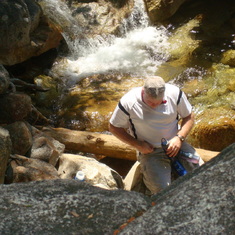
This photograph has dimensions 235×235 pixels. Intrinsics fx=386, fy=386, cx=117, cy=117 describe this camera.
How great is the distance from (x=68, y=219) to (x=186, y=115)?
118 inches

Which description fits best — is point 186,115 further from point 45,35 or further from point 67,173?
point 45,35

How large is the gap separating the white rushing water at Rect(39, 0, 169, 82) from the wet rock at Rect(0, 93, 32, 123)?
3.37 metres

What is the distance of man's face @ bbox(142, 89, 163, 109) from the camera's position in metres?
3.97

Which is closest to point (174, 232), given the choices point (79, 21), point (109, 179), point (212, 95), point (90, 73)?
point (109, 179)

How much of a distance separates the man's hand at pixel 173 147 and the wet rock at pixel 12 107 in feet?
8.15

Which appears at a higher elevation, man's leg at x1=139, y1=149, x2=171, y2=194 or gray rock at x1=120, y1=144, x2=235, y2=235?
gray rock at x1=120, y1=144, x2=235, y2=235

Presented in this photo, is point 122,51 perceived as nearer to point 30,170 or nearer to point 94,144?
point 94,144

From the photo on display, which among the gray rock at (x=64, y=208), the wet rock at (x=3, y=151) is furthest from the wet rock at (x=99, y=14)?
the gray rock at (x=64, y=208)

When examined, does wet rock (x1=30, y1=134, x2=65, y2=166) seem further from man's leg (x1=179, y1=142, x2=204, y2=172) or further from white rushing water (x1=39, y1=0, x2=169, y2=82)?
white rushing water (x1=39, y1=0, x2=169, y2=82)

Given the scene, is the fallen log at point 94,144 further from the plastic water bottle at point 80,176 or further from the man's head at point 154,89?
the man's head at point 154,89

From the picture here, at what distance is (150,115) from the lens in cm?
423

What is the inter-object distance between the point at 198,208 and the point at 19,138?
421 centimetres

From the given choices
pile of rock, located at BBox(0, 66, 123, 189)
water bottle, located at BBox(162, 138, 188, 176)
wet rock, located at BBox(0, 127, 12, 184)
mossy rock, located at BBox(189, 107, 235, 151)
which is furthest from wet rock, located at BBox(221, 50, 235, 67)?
wet rock, located at BBox(0, 127, 12, 184)

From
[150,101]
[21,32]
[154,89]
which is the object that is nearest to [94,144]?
[150,101]
